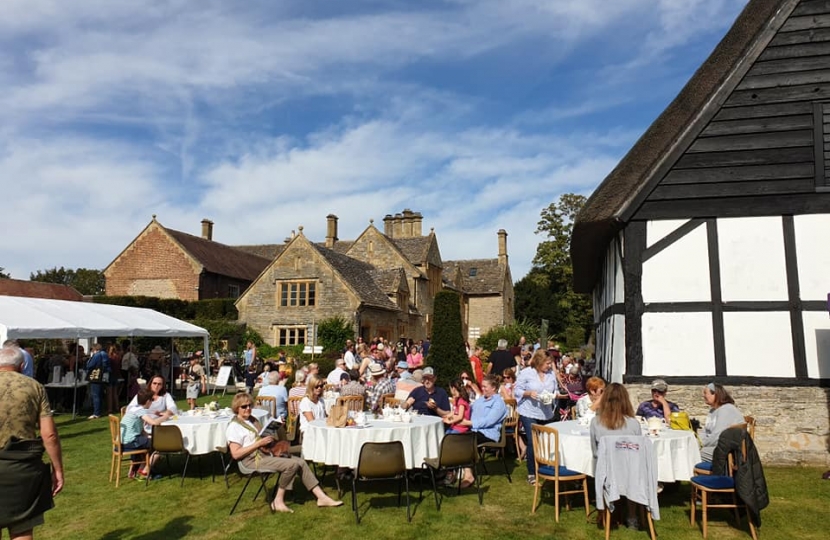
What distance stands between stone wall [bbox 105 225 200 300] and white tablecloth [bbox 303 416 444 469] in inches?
1117

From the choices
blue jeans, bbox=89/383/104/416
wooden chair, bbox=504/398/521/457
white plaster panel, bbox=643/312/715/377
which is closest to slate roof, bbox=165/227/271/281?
blue jeans, bbox=89/383/104/416

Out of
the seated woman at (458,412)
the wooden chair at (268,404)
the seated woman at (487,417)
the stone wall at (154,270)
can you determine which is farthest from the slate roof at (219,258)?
the seated woman at (487,417)

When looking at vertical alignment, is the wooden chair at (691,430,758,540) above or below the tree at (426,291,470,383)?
below

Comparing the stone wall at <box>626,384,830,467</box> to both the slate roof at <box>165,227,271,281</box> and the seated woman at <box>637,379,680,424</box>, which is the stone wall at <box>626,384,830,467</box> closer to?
the seated woman at <box>637,379,680,424</box>

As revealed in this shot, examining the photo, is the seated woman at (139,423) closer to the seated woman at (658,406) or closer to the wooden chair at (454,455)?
the wooden chair at (454,455)

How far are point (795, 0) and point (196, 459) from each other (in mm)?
11561

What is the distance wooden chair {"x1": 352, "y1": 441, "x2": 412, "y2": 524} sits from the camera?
5914mm

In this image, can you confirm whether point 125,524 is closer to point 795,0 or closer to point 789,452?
point 789,452

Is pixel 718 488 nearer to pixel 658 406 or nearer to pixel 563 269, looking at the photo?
pixel 658 406

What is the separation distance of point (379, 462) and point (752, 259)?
6.37 metres

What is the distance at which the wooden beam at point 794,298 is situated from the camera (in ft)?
26.7

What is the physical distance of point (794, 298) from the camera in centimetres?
830

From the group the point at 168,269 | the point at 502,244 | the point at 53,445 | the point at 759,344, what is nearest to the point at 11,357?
the point at 53,445

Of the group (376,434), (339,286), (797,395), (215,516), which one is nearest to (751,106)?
(797,395)
